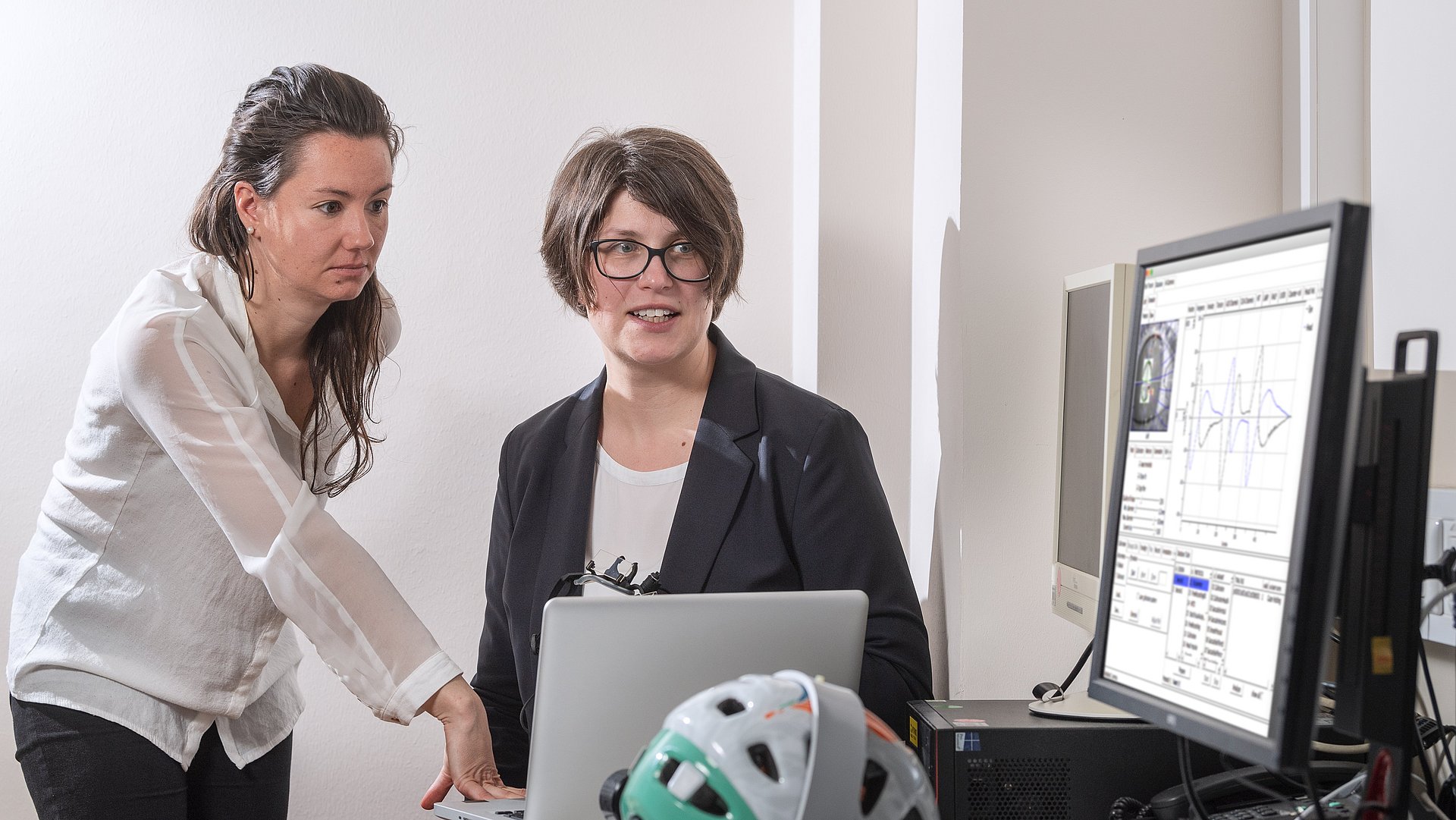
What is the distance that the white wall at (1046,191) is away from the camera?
5.66 ft

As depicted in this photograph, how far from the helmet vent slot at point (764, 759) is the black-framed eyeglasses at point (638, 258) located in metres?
1.03

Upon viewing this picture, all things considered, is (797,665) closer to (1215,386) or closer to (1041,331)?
(1215,386)

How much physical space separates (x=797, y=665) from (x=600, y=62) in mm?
1625

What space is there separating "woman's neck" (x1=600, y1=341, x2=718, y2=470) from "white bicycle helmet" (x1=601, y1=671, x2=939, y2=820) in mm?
954

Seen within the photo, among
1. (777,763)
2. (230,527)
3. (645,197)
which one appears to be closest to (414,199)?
(645,197)

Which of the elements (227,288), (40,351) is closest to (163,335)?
(227,288)

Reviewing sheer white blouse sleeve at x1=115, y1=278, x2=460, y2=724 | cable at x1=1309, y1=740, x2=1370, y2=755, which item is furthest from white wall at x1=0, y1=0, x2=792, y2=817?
cable at x1=1309, y1=740, x2=1370, y2=755

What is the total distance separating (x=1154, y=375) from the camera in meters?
0.82

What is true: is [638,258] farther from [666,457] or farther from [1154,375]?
[1154,375]

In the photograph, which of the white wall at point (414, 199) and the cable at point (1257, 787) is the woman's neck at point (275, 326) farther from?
the cable at point (1257, 787)

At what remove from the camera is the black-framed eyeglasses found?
1.62 m

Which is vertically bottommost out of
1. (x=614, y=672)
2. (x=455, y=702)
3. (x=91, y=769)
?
(x=91, y=769)

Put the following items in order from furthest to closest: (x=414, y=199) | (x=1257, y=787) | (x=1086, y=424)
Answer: (x=414, y=199) → (x=1086, y=424) → (x=1257, y=787)

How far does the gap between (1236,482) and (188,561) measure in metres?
1.40
